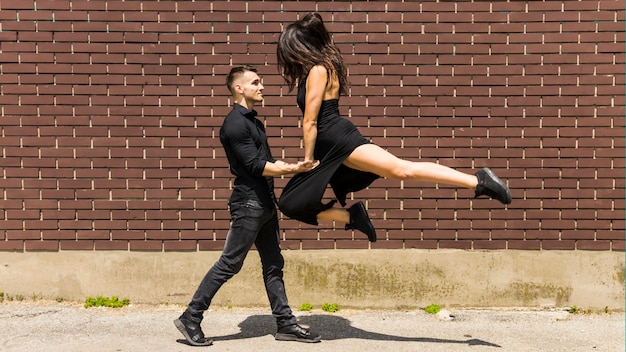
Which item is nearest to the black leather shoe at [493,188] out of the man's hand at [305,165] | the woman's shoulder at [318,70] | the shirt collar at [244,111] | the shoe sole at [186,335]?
the man's hand at [305,165]

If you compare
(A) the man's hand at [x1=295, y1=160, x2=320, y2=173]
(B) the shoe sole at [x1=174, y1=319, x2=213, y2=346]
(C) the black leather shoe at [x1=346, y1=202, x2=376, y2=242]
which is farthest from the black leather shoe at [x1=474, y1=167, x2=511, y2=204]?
(B) the shoe sole at [x1=174, y1=319, x2=213, y2=346]

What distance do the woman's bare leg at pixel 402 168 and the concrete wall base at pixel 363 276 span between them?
5.37ft

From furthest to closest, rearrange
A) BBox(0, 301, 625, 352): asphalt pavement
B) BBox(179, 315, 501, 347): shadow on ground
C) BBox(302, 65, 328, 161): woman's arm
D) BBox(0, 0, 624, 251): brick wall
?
BBox(0, 0, 624, 251): brick wall < BBox(179, 315, 501, 347): shadow on ground < BBox(0, 301, 625, 352): asphalt pavement < BBox(302, 65, 328, 161): woman's arm

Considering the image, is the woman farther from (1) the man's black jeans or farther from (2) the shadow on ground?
(2) the shadow on ground

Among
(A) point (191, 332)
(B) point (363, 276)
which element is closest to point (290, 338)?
(A) point (191, 332)

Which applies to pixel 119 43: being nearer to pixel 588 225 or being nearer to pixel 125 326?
pixel 125 326

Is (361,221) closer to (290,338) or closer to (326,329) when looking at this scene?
(290,338)

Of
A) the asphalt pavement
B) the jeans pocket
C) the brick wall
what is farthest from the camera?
the brick wall

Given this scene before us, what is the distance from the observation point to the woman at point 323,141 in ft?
16.0

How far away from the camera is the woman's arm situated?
4855 millimetres

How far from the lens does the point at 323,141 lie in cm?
501

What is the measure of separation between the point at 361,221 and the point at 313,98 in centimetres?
92

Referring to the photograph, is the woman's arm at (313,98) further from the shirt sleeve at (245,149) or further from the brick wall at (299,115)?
the brick wall at (299,115)

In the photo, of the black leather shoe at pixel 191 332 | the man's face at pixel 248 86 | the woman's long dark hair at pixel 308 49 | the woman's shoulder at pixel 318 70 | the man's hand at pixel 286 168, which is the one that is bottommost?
the black leather shoe at pixel 191 332
